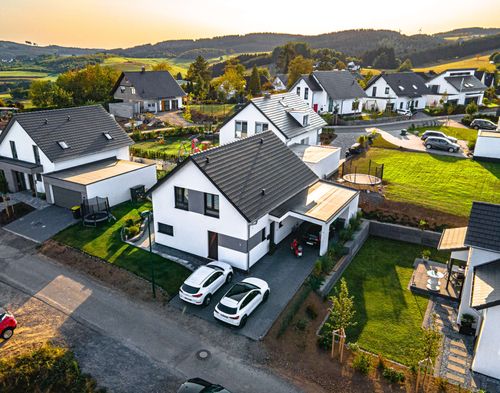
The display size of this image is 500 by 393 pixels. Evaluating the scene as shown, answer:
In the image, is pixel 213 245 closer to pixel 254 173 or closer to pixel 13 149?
pixel 254 173

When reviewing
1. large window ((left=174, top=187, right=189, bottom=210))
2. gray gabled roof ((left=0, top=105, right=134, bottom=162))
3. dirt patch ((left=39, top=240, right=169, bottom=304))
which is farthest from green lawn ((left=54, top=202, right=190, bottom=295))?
gray gabled roof ((left=0, top=105, right=134, bottom=162))

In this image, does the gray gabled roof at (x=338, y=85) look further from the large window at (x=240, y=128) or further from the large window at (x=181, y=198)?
the large window at (x=181, y=198)

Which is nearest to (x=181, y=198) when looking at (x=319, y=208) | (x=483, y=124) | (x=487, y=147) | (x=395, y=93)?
(x=319, y=208)

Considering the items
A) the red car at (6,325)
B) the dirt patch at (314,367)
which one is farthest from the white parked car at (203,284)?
the red car at (6,325)

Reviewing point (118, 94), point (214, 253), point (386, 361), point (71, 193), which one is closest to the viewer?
point (386, 361)

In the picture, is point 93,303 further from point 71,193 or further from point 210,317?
point 71,193

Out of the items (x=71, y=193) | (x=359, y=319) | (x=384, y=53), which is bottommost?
(x=359, y=319)

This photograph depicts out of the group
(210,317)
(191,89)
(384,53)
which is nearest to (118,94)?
(191,89)
